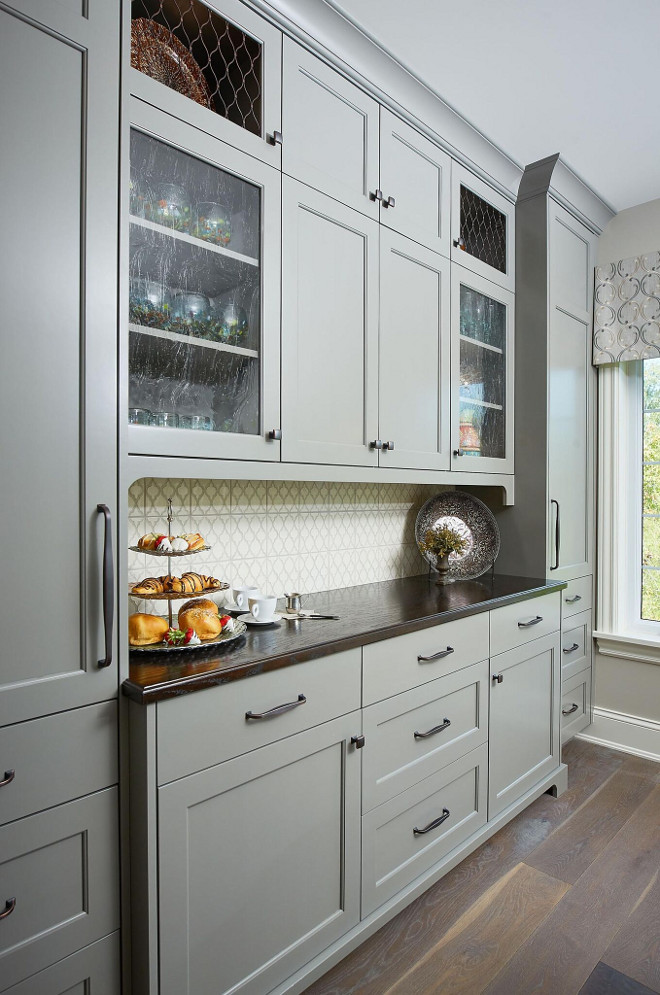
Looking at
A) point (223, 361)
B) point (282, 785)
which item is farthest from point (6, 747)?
point (223, 361)

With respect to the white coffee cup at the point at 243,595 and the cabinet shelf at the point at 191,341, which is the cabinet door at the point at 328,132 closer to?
the cabinet shelf at the point at 191,341

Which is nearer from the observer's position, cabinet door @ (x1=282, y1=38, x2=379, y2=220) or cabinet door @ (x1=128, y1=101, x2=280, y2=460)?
cabinet door @ (x1=128, y1=101, x2=280, y2=460)

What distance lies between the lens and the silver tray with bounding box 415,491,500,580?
8.70 ft

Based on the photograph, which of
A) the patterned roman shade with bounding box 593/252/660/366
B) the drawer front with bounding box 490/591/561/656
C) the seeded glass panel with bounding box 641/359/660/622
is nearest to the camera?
the drawer front with bounding box 490/591/561/656

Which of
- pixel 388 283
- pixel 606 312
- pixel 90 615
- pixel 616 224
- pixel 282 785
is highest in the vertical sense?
pixel 616 224

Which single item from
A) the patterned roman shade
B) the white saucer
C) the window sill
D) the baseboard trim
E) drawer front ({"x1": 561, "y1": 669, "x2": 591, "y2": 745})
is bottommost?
the baseboard trim

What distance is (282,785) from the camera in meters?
1.41

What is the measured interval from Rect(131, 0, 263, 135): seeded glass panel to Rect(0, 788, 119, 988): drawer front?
1.65 m

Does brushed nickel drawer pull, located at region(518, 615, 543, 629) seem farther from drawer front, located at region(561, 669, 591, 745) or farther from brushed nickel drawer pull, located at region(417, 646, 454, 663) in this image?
drawer front, located at region(561, 669, 591, 745)

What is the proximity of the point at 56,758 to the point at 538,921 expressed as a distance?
1.54 m

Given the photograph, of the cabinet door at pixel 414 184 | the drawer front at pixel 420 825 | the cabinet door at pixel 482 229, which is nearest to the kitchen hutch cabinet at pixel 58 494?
the drawer front at pixel 420 825

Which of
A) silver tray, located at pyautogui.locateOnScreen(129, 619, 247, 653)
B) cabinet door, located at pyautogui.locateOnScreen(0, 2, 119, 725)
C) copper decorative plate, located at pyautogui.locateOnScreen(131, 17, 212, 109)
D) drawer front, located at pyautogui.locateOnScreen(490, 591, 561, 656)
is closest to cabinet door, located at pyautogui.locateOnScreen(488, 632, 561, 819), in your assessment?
drawer front, located at pyautogui.locateOnScreen(490, 591, 561, 656)

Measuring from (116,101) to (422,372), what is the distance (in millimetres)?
1316

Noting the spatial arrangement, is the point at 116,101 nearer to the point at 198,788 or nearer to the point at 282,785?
the point at 198,788
